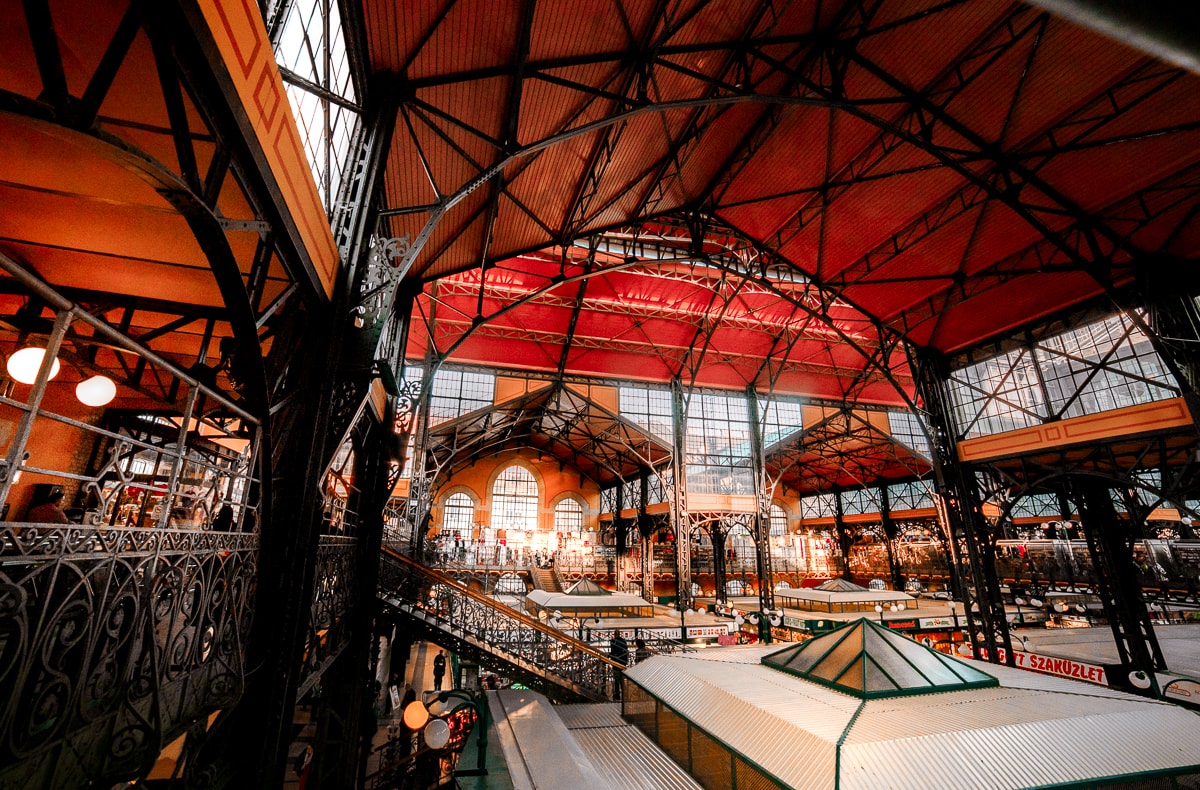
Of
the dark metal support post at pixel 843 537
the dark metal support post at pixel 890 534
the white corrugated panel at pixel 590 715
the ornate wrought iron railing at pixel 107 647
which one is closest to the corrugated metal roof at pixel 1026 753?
the white corrugated panel at pixel 590 715

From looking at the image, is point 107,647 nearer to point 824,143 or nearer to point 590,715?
point 590,715

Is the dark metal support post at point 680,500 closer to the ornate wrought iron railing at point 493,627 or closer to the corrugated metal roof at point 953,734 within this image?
the ornate wrought iron railing at point 493,627

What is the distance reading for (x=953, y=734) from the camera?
4926 mm

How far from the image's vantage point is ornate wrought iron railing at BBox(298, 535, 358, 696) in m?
6.45

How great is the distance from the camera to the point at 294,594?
544cm

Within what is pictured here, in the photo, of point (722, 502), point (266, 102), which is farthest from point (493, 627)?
point (722, 502)

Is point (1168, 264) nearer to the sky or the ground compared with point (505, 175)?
nearer to the ground

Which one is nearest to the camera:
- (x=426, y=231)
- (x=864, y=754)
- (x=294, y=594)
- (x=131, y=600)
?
(x=131, y=600)

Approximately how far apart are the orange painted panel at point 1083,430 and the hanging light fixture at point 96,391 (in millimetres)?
17576

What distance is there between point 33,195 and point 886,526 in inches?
1637

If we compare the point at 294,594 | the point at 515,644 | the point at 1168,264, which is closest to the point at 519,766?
the point at 294,594

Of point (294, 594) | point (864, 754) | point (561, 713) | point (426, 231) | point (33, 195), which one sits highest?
point (426, 231)

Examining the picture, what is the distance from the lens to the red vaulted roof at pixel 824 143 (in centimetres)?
770

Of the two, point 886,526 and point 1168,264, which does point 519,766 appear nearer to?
point 1168,264
